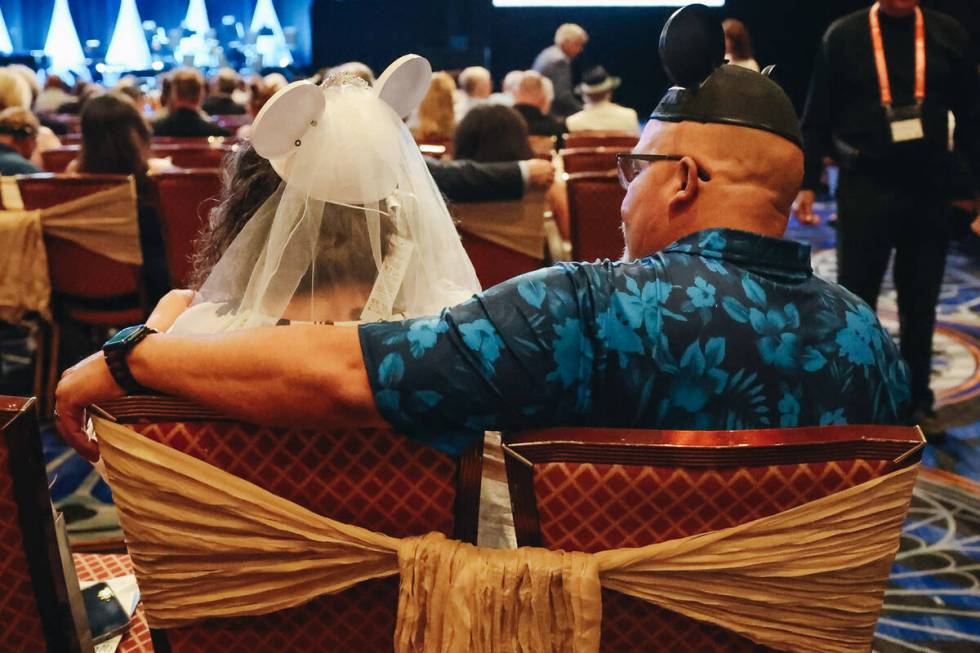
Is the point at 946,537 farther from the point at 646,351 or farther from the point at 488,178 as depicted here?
the point at 646,351

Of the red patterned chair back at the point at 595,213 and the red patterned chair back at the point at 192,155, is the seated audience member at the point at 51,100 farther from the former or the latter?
the red patterned chair back at the point at 595,213

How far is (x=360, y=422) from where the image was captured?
90 centimetres

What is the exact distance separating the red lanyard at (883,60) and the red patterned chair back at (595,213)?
0.85m

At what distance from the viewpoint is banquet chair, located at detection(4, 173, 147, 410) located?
10.0 ft

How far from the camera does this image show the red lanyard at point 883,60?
2812 mm

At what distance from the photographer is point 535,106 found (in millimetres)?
5766

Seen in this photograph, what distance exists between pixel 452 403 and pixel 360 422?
92 mm

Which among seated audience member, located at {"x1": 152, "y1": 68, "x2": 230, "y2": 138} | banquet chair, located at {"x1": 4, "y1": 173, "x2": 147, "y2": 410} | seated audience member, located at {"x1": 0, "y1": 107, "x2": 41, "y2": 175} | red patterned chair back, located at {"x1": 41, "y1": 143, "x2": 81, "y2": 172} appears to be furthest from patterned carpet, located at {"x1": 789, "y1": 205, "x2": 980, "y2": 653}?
seated audience member, located at {"x1": 152, "y1": 68, "x2": 230, "y2": 138}

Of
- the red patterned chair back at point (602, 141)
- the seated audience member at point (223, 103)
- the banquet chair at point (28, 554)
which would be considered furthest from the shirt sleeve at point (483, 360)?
the seated audience member at point (223, 103)

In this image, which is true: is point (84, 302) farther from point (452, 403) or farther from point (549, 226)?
point (452, 403)

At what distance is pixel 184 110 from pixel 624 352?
4.85 meters

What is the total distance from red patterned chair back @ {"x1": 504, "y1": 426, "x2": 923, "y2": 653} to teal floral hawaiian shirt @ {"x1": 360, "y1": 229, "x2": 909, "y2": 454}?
0.26 ft

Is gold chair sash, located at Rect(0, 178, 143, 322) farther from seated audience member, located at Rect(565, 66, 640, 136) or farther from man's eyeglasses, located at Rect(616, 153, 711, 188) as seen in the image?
seated audience member, located at Rect(565, 66, 640, 136)

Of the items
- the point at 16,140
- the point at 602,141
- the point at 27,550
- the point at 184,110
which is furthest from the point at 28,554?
the point at 184,110
